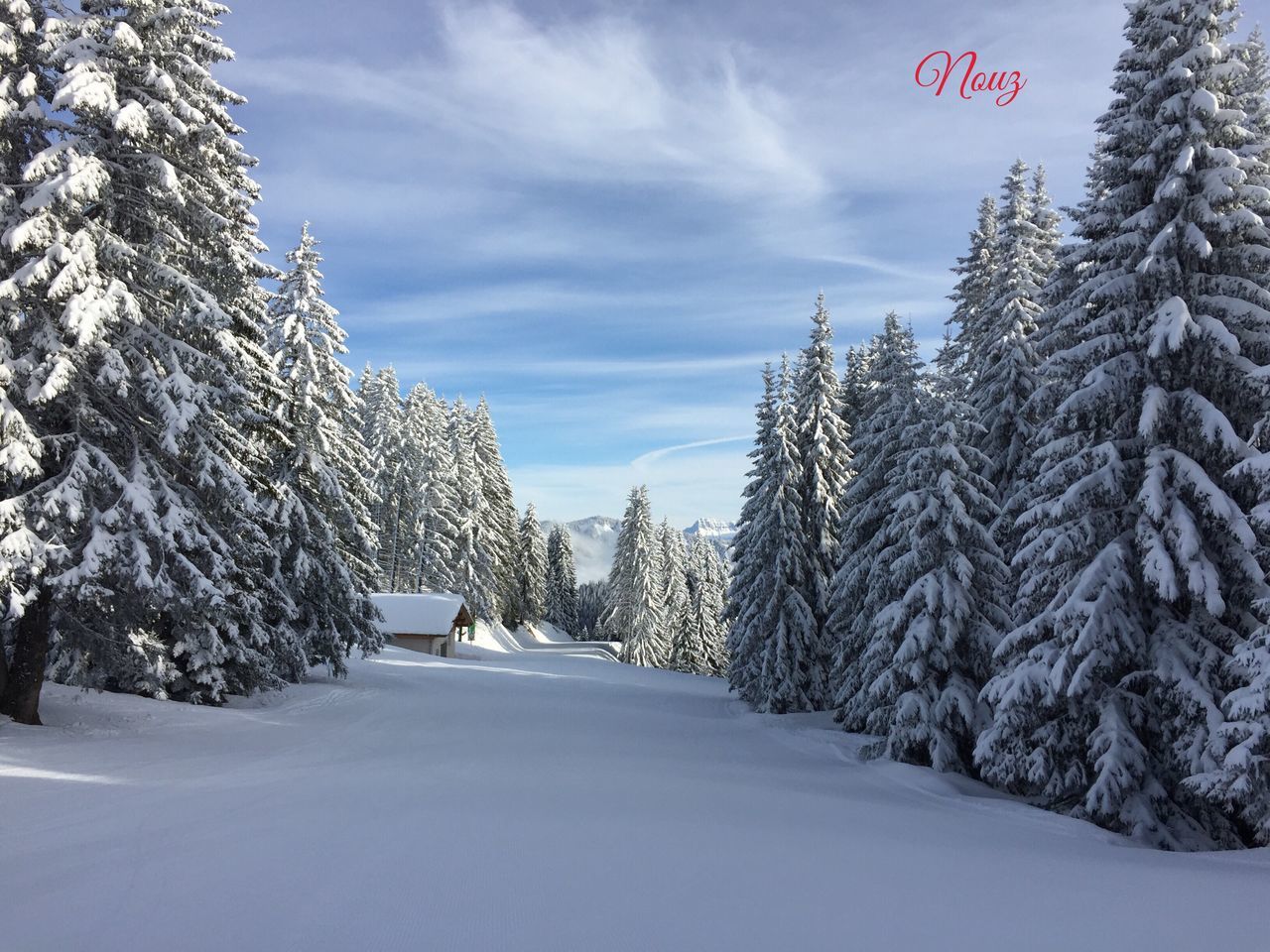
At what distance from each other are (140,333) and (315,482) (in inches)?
418

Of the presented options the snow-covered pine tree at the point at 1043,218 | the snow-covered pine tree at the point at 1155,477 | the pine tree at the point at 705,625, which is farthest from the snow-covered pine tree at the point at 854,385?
the pine tree at the point at 705,625

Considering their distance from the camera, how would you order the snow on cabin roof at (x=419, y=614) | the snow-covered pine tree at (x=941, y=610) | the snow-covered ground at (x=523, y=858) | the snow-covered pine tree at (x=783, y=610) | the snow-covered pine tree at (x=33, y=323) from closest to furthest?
the snow-covered ground at (x=523, y=858) < the snow-covered pine tree at (x=33, y=323) < the snow-covered pine tree at (x=941, y=610) < the snow-covered pine tree at (x=783, y=610) < the snow on cabin roof at (x=419, y=614)

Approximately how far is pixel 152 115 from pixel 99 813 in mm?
11987

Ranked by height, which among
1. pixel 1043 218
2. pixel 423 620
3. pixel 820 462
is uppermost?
pixel 1043 218

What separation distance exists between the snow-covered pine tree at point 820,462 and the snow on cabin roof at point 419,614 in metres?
23.7

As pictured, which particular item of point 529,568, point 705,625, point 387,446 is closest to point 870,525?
point 387,446

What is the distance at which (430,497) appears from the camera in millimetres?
51719

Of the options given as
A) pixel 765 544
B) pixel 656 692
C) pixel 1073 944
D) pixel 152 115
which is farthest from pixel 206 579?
pixel 656 692

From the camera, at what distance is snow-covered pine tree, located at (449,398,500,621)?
54719mm

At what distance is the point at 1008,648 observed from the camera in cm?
1353

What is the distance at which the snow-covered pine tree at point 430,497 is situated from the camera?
5228 centimetres

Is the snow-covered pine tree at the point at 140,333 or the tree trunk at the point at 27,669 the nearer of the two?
the snow-covered pine tree at the point at 140,333

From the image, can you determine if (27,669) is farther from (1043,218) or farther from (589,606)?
(589,606)

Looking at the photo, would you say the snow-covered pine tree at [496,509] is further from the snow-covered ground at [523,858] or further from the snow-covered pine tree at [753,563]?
the snow-covered ground at [523,858]
